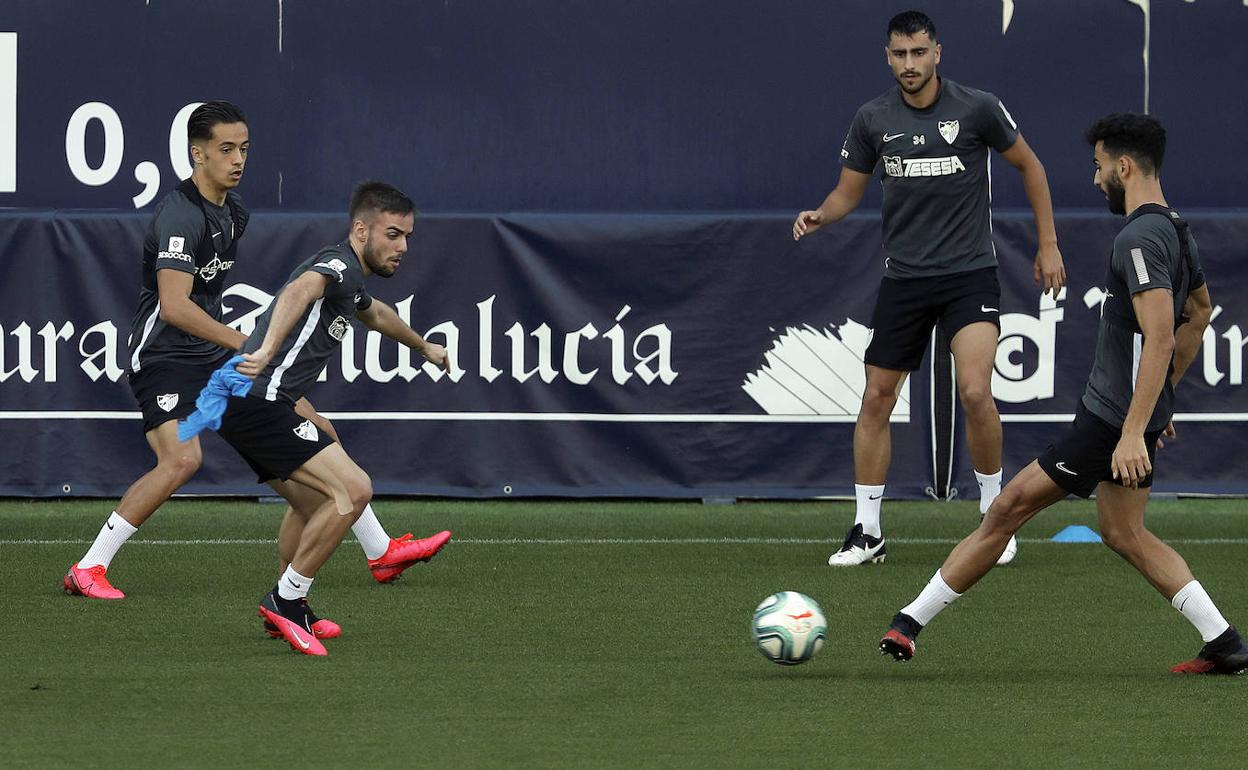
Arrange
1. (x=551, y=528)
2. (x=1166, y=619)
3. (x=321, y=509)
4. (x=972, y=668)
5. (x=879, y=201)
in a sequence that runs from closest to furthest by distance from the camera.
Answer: (x=972, y=668) → (x=321, y=509) → (x=1166, y=619) → (x=551, y=528) → (x=879, y=201)

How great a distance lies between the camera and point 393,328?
25.7 ft

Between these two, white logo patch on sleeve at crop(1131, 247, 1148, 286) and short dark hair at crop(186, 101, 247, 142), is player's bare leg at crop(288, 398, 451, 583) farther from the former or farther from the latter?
white logo patch on sleeve at crop(1131, 247, 1148, 286)

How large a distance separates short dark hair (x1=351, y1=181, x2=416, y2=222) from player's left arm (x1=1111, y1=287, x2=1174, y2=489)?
8.63ft

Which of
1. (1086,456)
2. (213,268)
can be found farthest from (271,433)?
(1086,456)

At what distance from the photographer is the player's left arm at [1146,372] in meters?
6.02

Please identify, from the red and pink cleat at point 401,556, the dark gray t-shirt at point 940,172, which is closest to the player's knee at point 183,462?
the red and pink cleat at point 401,556

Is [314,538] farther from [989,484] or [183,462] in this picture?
[989,484]

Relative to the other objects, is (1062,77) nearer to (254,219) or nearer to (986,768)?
(254,219)

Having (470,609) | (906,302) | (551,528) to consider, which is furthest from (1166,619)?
(551,528)

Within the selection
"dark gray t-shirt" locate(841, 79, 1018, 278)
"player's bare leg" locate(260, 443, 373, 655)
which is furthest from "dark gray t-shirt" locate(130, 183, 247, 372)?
"dark gray t-shirt" locate(841, 79, 1018, 278)

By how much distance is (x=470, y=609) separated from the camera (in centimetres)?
799

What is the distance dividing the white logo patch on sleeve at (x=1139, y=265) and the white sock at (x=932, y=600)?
44.9 inches

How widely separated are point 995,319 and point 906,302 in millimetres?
416

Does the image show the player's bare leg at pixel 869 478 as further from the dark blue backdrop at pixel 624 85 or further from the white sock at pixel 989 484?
the dark blue backdrop at pixel 624 85
